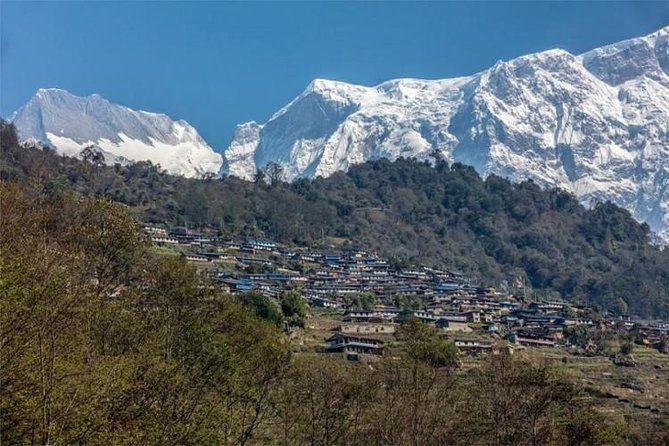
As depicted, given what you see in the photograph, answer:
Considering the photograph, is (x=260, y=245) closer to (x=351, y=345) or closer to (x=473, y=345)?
(x=473, y=345)

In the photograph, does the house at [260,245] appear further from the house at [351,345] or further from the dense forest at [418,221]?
the house at [351,345]

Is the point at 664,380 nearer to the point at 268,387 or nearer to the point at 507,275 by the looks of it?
the point at 268,387

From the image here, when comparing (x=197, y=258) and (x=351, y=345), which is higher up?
(x=197, y=258)

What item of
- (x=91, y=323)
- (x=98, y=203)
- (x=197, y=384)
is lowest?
(x=197, y=384)

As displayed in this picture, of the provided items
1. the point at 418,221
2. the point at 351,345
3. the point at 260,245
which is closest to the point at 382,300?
the point at 260,245

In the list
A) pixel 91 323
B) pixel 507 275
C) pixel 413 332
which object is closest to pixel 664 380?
pixel 413 332

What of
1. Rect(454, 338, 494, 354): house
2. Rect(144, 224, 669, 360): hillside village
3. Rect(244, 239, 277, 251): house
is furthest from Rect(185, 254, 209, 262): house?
Rect(454, 338, 494, 354): house
